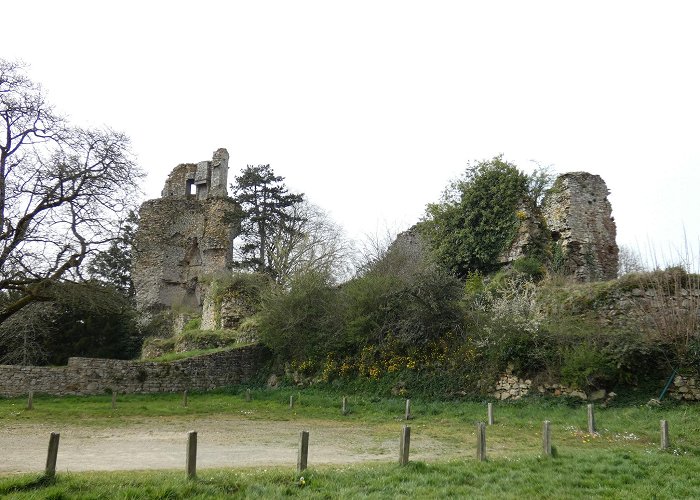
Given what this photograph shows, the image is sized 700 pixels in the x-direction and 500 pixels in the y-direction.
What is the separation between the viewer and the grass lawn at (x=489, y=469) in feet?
26.9

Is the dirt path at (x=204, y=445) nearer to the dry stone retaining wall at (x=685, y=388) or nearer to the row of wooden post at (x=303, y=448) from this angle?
the row of wooden post at (x=303, y=448)

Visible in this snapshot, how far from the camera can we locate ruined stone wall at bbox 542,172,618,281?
2373 centimetres

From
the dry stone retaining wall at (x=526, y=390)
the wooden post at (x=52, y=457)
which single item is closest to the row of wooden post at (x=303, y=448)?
the wooden post at (x=52, y=457)

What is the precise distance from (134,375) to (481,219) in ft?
51.3

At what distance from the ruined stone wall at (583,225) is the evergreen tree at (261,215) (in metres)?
17.4

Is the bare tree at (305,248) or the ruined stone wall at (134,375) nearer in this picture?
the ruined stone wall at (134,375)

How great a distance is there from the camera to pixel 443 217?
26828 mm

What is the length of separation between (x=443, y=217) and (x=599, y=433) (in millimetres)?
14726

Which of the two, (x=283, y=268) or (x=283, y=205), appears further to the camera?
(x=283, y=205)

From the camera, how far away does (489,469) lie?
9.65 m

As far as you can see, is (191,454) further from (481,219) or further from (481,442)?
(481,219)

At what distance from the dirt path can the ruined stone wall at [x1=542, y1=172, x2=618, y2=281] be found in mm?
12196

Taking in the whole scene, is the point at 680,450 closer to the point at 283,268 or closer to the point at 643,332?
the point at 643,332

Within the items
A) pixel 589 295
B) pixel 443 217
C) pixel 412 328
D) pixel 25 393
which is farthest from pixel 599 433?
A: pixel 25 393
